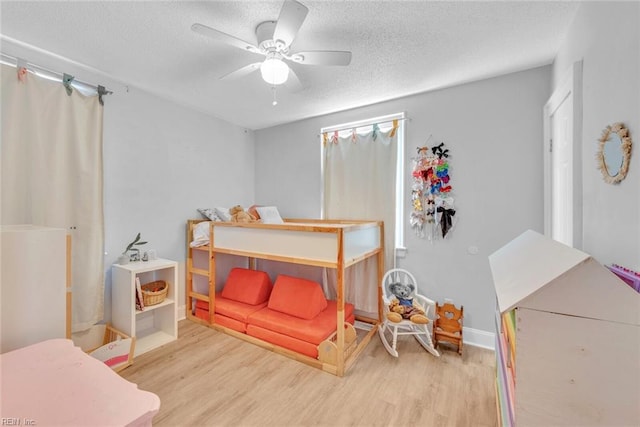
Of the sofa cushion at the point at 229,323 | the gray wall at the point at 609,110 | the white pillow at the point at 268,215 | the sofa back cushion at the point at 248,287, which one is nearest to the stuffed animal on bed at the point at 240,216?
the white pillow at the point at 268,215

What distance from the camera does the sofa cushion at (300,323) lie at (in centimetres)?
212

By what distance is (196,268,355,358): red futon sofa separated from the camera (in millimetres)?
2176

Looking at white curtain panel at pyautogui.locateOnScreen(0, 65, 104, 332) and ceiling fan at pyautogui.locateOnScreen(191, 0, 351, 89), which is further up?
ceiling fan at pyautogui.locateOnScreen(191, 0, 351, 89)

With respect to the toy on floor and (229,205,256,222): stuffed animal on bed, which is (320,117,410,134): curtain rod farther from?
the toy on floor

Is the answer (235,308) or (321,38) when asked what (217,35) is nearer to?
(321,38)

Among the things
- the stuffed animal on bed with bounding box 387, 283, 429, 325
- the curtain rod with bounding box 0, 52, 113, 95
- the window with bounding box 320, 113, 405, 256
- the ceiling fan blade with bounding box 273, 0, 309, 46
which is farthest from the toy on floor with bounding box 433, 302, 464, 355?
the curtain rod with bounding box 0, 52, 113, 95

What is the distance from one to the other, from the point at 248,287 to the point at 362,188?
168cm

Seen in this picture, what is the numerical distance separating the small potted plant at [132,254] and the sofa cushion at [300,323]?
Answer: 1.23 m

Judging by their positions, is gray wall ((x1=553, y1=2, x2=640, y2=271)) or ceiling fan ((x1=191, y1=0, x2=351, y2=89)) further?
ceiling fan ((x1=191, y1=0, x2=351, y2=89))

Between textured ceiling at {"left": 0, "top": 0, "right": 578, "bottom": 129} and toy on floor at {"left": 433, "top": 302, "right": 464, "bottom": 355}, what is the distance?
2.08 meters

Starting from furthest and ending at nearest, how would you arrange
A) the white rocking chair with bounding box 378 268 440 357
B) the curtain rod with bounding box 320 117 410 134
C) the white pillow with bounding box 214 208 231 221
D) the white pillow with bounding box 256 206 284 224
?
the white pillow with bounding box 214 208 231 221
the white pillow with bounding box 256 206 284 224
the curtain rod with bounding box 320 117 410 134
the white rocking chair with bounding box 378 268 440 357

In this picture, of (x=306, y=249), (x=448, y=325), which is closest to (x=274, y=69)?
(x=306, y=249)

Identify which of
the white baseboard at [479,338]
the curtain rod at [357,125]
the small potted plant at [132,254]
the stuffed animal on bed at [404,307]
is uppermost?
the curtain rod at [357,125]

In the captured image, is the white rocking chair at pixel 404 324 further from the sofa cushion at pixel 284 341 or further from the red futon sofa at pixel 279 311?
the sofa cushion at pixel 284 341
